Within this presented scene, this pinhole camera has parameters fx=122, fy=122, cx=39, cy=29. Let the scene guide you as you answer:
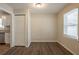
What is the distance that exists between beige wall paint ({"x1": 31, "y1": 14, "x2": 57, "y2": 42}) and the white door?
2226 millimetres

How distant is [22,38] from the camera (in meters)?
6.79

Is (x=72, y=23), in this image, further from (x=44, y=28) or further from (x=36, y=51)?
(x=44, y=28)

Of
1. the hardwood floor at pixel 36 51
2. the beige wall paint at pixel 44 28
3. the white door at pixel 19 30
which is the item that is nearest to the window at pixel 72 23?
the hardwood floor at pixel 36 51

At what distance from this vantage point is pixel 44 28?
29.6ft

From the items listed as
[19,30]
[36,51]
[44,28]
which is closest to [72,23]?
[36,51]

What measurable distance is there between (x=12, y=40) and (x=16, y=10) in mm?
1624

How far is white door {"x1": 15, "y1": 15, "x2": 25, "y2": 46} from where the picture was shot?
673 centimetres

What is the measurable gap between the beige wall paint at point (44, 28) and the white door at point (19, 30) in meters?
2.23

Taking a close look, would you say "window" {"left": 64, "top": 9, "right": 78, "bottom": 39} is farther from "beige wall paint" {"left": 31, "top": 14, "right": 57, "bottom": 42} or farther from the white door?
"beige wall paint" {"left": 31, "top": 14, "right": 57, "bottom": 42}

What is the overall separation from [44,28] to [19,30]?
2.68 m

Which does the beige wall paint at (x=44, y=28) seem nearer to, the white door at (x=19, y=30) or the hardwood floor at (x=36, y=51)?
the white door at (x=19, y=30)

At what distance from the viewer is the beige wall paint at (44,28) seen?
8.95 m

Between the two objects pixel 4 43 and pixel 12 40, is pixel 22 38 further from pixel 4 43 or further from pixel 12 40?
pixel 4 43
